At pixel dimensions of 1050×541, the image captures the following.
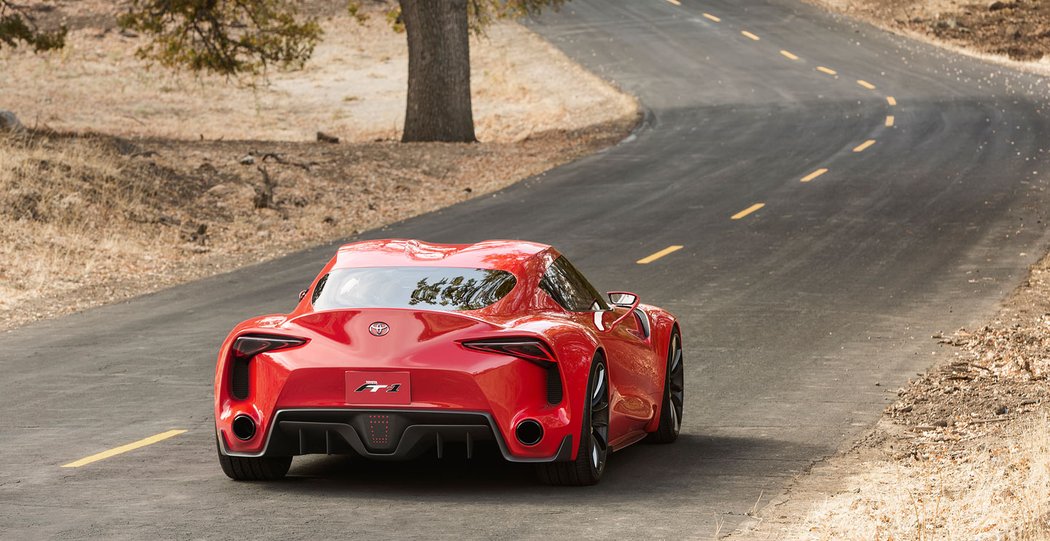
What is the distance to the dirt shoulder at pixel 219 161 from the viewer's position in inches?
809

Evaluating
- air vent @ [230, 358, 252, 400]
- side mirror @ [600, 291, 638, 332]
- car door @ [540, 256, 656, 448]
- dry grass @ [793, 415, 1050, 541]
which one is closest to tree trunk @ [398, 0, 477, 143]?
side mirror @ [600, 291, 638, 332]

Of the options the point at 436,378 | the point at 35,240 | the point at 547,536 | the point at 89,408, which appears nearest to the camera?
the point at 547,536

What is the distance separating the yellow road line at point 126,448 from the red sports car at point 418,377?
46.1 inches

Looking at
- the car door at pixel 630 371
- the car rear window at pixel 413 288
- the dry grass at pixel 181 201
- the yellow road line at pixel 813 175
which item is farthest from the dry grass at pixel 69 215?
the yellow road line at pixel 813 175

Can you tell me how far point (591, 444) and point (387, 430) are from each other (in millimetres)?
1189

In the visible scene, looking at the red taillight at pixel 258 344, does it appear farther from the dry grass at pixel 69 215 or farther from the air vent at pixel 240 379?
the dry grass at pixel 69 215

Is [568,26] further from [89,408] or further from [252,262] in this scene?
[89,408]

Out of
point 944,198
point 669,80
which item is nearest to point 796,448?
point 944,198

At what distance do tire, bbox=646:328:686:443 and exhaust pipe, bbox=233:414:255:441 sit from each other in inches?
112

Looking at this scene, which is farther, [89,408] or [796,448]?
[89,408]

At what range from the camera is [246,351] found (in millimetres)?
8188

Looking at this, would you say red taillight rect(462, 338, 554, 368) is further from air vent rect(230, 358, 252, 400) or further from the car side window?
air vent rect(230, 358, 252, 400)

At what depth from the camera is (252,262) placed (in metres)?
20.9

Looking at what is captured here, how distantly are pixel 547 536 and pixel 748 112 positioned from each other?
31082 mm
